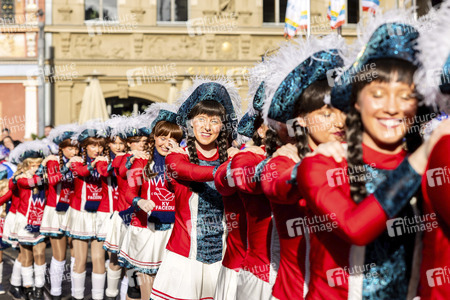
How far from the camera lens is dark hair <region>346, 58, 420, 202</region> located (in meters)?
2.13

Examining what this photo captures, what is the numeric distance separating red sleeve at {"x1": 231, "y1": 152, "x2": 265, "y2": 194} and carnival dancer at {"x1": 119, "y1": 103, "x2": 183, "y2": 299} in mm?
2357

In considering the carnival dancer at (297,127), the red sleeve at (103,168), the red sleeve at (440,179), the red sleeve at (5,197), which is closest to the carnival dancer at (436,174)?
the red sleeve at (440,179)

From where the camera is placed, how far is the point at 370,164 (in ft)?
7.39

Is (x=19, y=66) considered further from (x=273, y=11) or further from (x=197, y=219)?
(x=197, y=219)

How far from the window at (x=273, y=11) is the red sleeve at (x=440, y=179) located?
20.0 metres

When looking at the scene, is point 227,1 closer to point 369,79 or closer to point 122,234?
point 122,234

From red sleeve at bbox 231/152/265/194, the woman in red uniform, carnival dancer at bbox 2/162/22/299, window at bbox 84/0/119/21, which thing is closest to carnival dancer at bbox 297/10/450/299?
the woman in red uniform

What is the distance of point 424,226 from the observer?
2166 millimetres

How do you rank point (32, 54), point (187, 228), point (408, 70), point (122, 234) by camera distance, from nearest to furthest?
point (408, 70) → point (187, 228) → point (122, 234) → point (32, 54)

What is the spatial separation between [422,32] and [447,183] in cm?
54

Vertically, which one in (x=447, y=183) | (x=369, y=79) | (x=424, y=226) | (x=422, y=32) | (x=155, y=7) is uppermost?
(x=155, y=7)

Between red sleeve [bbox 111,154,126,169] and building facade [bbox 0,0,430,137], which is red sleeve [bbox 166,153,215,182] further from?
building facade [bbox 0,0,430,137]

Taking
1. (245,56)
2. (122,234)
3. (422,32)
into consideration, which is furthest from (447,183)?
(245,56)

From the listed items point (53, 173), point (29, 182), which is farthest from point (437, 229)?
point (29, 182)
